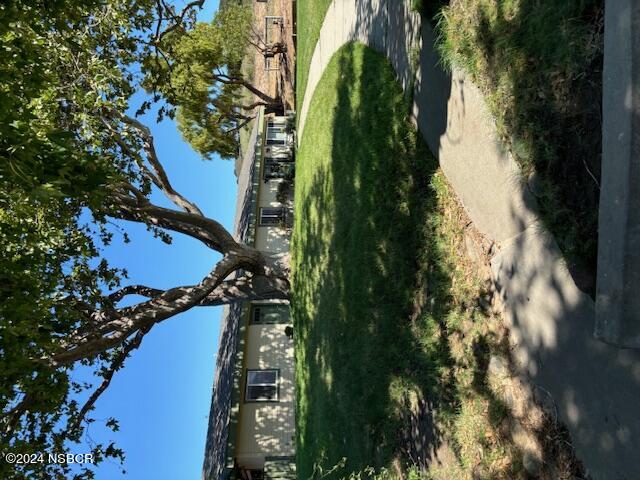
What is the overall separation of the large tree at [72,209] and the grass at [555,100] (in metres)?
4.42

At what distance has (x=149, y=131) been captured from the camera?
13.0m

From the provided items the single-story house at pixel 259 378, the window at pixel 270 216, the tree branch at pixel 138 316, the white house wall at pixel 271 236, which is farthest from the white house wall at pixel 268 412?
the tree branch at pixel 138 316

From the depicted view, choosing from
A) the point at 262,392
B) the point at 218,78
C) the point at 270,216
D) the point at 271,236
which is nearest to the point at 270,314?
the point at 262,392

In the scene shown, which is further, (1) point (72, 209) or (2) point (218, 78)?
(2) point (218, 78)

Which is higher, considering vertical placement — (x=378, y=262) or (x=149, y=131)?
(x=149, y=131)

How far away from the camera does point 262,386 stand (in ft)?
59.8

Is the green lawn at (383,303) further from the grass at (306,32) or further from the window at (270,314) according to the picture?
the window at (270,314)

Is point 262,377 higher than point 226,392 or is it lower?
higher

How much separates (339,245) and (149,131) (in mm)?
6023

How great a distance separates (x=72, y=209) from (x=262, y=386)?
10323mm

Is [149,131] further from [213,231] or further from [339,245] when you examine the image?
[339,245]

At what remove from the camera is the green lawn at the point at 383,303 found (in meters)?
5.68

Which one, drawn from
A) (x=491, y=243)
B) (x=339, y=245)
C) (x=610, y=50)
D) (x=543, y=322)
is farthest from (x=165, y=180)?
(x=610, y=50)

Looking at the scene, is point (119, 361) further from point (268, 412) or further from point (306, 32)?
point (306, 32)
